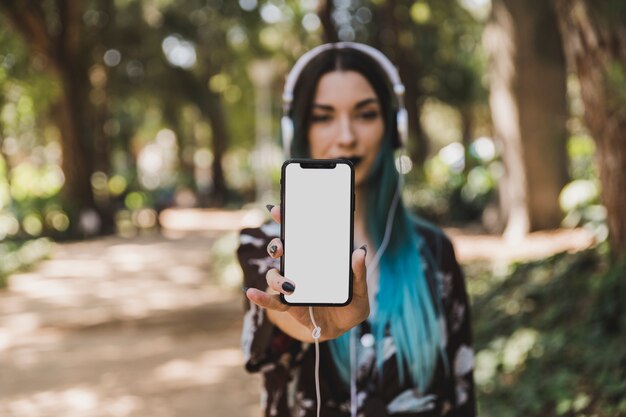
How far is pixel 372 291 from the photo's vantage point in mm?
2047

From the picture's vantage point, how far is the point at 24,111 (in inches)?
635

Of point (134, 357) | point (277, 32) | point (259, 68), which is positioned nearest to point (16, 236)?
point (259, 68)

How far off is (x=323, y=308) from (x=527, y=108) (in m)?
→ 11.0

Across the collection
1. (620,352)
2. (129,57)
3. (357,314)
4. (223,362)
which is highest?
(129,57)

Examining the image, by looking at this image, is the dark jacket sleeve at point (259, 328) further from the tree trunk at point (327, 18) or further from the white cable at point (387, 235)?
the tree trunk at point (327, 18)

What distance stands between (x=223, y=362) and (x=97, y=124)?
2257 centimetres

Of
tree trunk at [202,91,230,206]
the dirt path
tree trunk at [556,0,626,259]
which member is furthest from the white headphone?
tree trunk at [202,91,230,206]

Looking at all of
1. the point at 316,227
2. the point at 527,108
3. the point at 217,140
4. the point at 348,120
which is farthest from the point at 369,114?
the point at 217,140

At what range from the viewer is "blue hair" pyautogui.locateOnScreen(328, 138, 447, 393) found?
1.93 m

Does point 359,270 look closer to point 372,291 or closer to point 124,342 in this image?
point 372,291

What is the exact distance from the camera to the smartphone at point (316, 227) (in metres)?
1.47

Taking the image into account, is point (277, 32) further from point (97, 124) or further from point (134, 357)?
point (134, 357)

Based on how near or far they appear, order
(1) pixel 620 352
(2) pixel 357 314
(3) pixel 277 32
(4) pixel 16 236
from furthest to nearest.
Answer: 1. (3) pixel 277 32
2. (4) pixel 16 236
3. (1) pixel 620 352
4. (2) pixel 357 314

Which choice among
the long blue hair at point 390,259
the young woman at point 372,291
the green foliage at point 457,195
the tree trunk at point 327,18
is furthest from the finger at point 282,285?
the green foliage at point 457,195
